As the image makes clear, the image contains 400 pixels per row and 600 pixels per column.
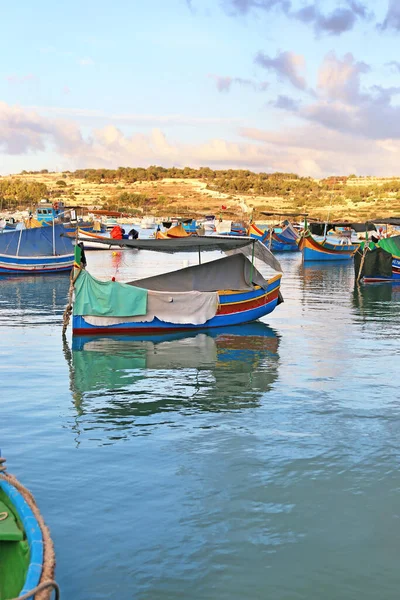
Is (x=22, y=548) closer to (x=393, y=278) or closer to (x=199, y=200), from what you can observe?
(x=393, y=278)

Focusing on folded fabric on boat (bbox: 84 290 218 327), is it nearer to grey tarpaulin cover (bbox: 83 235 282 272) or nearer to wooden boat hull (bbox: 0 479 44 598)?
grey tarpaulin cover (bbox: 83 235 282 272)

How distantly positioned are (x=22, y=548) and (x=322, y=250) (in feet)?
148

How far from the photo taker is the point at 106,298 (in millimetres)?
18781

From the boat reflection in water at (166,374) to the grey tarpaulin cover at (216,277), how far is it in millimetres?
1583

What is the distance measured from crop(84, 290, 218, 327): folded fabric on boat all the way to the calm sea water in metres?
0.74

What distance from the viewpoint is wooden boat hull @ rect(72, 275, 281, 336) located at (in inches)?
755

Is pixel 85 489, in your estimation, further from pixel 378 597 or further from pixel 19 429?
pixel 378 597

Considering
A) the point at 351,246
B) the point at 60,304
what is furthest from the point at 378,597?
the point at 351,246

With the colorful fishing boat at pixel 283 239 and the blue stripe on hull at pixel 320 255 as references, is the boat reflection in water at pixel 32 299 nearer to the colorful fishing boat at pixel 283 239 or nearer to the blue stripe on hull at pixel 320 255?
the blue stripe on hull at pixel 320 255

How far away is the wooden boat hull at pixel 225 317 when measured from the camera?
19.2 metres

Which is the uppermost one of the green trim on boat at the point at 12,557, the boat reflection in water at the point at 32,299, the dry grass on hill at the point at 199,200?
the dry grass on hill at the point at 199,200

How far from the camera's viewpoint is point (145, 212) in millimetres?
113562

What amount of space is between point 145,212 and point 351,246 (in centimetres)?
6648

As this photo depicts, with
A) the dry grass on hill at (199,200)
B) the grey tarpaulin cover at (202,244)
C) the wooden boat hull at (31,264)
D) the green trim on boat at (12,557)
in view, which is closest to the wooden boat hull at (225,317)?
the grey tarpaulin cover at (202,244)
